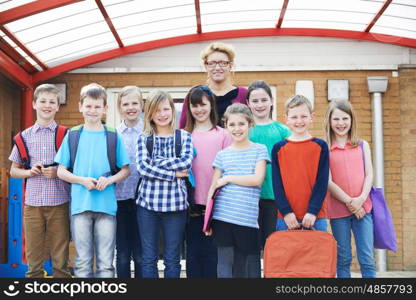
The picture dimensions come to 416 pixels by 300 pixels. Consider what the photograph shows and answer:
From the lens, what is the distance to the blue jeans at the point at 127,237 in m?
4.17

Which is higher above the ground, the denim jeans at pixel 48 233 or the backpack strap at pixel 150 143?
the backpack strap at pixel 150 143

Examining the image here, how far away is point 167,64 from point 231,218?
503cm

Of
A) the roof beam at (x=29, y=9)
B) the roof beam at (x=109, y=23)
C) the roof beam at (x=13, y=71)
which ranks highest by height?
the roof beam at (x=109, y=23)

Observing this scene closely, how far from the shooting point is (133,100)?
4293mm

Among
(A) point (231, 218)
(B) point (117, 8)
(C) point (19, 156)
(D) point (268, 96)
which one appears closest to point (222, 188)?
(A) point (231, 218)

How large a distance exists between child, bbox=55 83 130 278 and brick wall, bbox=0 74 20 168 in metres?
4.09

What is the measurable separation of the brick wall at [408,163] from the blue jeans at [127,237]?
5179 mm

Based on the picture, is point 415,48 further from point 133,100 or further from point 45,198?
point 45,198

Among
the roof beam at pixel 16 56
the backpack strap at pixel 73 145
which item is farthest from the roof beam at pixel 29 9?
the backpack strap at pixel 73 145

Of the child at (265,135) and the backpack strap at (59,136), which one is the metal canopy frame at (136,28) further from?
the child at (265,135)

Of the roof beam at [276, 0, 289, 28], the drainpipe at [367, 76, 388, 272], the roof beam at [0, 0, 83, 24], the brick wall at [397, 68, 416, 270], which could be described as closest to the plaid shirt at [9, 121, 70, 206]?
the roof beam at [0, 0, 83, 24]

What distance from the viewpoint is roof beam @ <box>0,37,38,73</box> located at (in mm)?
6884

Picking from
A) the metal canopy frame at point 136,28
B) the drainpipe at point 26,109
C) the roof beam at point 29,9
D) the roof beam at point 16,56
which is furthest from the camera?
the drainpipe at point 26,109

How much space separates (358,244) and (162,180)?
145 centimetres
